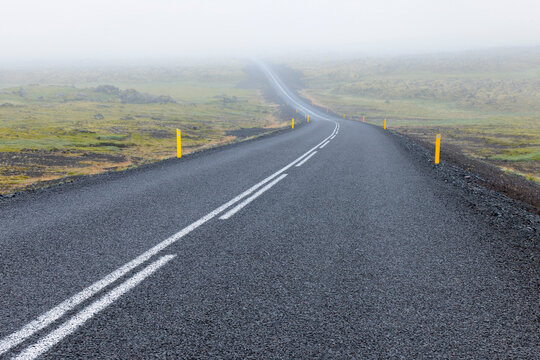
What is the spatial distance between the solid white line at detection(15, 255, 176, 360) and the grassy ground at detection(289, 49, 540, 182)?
917 inches

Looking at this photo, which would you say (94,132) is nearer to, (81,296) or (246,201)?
(246,201)

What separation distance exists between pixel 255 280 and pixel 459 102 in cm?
9331

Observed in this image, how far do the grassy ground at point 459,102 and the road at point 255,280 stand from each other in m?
20.1

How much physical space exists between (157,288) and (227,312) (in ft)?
2.86

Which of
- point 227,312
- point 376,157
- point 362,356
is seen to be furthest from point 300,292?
point 376,157

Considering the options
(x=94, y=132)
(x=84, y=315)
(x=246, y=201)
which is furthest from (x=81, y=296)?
(x=94, y=132)

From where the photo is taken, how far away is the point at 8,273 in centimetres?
420

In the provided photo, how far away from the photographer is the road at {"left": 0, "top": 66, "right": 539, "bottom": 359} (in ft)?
10.1

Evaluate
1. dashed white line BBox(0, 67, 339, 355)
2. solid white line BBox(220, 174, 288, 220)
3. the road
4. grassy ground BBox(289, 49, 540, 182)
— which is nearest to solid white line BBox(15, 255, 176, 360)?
the road

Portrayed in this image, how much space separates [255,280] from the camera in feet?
13.7

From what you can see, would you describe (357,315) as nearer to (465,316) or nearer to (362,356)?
(362,356)

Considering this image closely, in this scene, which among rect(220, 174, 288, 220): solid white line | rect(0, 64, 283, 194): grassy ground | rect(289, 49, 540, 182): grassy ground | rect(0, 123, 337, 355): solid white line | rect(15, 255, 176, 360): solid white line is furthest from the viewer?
rect(289, 49, 540, 182): grassy ground

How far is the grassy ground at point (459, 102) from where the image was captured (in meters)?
35.2

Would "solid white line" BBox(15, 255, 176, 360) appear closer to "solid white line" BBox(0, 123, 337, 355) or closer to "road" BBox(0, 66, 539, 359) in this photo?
"road" BBox(0, 66, 539, 359)
